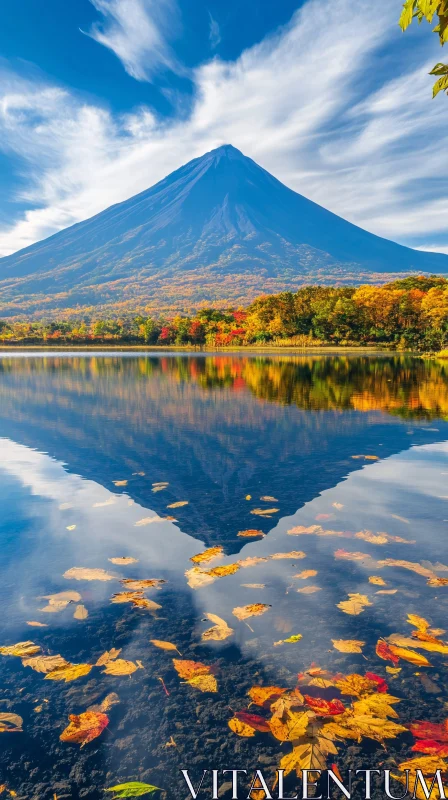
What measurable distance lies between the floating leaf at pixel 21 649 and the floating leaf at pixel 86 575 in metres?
0.99

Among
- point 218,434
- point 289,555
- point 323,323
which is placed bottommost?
point 218,434

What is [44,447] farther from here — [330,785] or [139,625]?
[330,785]

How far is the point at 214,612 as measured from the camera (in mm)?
3646

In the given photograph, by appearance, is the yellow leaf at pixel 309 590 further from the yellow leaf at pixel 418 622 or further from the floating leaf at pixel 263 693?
the floating leaf at pixel 263 693

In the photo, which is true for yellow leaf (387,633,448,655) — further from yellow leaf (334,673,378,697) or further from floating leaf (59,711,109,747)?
floating leaf (59,711,109,747)

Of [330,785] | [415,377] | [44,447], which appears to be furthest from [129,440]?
[415,377]

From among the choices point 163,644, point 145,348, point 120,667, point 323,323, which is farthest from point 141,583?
point 145,348

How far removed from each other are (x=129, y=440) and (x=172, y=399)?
20.9 ft

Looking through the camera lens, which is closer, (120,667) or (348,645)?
(120,667)

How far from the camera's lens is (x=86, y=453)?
941cm

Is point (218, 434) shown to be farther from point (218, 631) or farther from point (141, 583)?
point (218, 631)

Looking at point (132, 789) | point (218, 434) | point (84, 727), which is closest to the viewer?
point (132, 789)

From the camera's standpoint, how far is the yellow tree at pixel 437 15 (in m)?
2.49

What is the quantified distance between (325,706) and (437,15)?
4.14 meters
